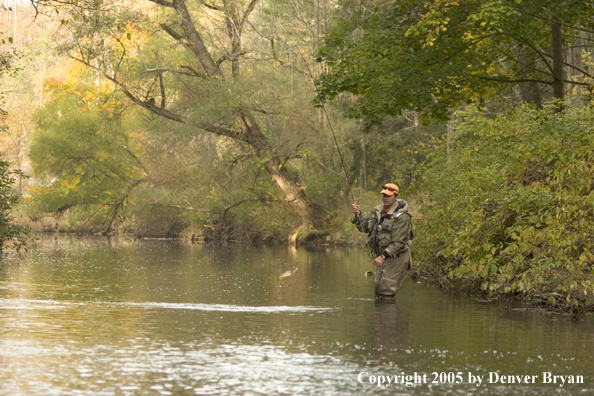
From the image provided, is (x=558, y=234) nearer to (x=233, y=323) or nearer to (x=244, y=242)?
(x=233, y=323)

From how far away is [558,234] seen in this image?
44.7 ft

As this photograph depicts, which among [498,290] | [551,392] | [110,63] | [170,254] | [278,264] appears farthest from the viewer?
[110,63]

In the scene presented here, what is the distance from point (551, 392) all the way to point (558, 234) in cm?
610

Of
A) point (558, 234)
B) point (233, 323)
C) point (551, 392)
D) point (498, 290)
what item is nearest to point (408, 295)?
point (498, 290)

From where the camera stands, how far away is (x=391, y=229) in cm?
1454

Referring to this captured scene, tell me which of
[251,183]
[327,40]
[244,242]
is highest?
[327,40]

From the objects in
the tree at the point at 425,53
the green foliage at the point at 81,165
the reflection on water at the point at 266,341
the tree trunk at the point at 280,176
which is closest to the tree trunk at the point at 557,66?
the tree at the point at 425,53

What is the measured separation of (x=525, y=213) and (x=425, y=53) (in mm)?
7017

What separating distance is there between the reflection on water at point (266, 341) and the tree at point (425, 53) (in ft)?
16.0

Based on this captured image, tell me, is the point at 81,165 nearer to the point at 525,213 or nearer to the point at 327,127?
the point at 327,127

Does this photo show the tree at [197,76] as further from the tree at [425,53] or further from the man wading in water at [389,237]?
the man wading in water at [389,237]

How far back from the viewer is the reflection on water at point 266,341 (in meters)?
8.01

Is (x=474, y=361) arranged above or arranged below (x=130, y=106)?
below

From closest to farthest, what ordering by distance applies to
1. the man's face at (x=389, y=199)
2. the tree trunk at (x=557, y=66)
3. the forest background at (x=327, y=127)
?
the man's face at (x=389, y=199) < the forest background at (x=327, y=127) < the tree trunk at (x=557, y=66)
